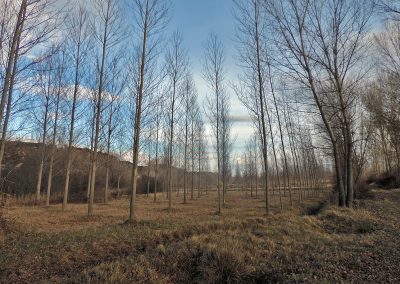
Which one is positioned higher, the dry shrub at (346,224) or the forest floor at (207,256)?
the dry shrub at (346,224)

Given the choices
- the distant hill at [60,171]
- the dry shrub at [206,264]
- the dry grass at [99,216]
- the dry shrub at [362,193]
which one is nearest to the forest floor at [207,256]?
the dry shrub at [206,264]

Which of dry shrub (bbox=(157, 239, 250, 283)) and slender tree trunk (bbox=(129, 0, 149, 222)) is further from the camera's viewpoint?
slender tree trunk (bbox=(129, 0, 149, 222))

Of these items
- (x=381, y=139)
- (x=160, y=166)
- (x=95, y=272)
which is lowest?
(x=95, y=272)

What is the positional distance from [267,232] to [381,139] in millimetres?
35941

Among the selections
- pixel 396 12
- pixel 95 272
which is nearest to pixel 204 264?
pixel 95 272

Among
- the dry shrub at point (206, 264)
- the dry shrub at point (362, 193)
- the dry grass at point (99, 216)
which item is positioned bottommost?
the dry shrub at point (206, 264)

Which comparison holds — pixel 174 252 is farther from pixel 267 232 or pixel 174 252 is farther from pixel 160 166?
pixel 160 166

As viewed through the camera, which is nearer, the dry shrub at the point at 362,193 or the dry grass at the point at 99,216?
the dry grass at the point at 99,216

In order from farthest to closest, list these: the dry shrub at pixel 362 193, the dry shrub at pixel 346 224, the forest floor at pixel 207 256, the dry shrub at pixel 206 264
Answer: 1. the dry shrub at pixel 362 193
2. the dry shrub at pixel 346 224
3. the dry shrub at pixel 206 264
4. the forest floor at pixel 207 256

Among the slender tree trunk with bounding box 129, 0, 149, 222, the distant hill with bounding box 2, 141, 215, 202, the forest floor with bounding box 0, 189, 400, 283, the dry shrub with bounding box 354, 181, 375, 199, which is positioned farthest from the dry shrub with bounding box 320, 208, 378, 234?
the distant hill with bounding box 2, 141, 215, 202

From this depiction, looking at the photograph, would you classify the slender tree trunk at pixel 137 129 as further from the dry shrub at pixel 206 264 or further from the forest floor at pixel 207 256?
the dry shrub at pixel 206 264

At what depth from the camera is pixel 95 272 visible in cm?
529

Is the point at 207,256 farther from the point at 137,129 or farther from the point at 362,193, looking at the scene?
the point at 362,193

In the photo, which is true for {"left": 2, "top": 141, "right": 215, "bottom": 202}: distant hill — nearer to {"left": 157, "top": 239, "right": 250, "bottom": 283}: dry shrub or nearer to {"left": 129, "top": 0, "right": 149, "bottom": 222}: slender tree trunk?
{"left": 129, "top": 0, "right": 149, "bottom": 222}: slender tree trunk
